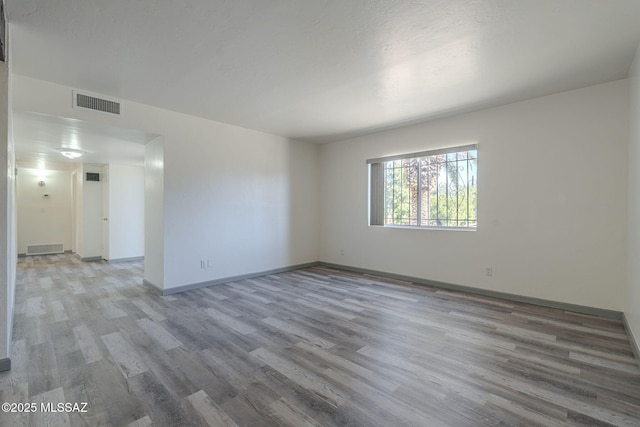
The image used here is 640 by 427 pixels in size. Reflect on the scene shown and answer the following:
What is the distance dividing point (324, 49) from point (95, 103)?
301cm

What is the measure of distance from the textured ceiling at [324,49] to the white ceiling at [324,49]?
0.01 m

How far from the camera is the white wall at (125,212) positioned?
7.10m

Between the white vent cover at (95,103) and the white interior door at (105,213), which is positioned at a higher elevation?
the white vent cover at (95,103)

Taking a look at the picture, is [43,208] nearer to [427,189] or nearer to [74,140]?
[74,140]

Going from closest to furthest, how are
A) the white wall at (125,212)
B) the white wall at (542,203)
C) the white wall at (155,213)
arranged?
the white wall at (542,203)
the white wall at (155,213)
the white wall at (125,212)

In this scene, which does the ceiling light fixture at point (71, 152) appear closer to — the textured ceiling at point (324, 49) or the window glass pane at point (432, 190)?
the textured ceiling at point (324, 49)

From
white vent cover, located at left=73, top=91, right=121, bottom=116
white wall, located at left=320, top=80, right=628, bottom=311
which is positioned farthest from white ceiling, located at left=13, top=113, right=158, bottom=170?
white wall, located at left=320, top=80, right=628, bottom=311

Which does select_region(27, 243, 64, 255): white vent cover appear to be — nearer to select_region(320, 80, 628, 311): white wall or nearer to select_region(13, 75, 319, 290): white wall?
select_region(13, 75, 319, 290): white wall

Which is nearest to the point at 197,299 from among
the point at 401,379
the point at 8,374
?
the point at 8,374

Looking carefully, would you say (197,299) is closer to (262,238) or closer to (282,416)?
(262,238)

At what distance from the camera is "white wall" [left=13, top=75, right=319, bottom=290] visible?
405cm

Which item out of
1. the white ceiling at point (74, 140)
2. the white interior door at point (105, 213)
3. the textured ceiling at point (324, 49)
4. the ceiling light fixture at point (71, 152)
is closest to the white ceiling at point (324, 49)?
the textured ceiling at point (324, 49)

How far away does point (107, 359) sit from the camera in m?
2.44

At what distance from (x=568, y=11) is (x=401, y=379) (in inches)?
116
